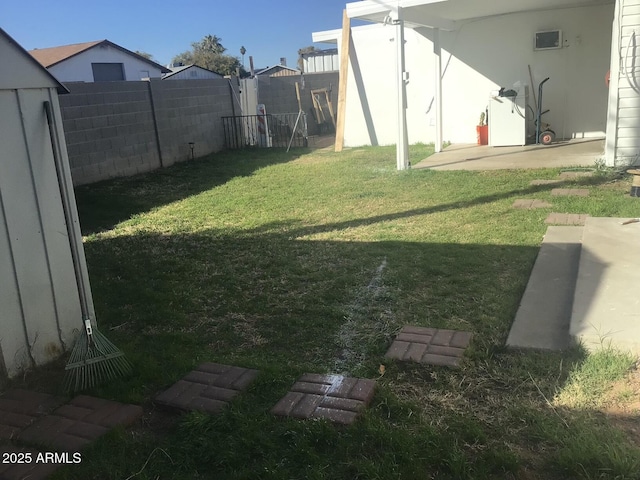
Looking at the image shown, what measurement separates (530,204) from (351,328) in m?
3.59

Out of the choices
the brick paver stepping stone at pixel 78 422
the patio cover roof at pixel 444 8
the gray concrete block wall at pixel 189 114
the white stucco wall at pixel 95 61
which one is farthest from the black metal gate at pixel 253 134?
the white stucco wall at pixel 95 61

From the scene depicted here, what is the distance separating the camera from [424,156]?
1042cm

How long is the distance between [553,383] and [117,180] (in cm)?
825

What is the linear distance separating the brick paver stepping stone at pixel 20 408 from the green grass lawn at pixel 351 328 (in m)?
0.21

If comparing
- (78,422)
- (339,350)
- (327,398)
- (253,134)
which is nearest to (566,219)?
(339,350)

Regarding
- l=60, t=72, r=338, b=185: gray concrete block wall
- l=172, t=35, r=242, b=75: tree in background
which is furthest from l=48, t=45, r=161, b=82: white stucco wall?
l=60, t=72, r=338, b=185: gray concrete block wall

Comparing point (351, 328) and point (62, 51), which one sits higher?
point (62, 51)

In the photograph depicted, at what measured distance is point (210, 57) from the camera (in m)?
48.4

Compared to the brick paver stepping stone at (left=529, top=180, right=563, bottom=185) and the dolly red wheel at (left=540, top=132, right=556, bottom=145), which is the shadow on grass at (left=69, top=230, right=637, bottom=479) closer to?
the brick paver stepping stone at (left=529, top=180, right=563, bottom=185)

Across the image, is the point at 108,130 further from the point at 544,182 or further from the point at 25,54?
the point at 544,182

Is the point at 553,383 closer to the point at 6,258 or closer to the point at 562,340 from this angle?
the point at 562,340

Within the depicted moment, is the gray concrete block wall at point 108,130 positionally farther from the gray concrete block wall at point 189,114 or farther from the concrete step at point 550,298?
the concrete step at point 550,298

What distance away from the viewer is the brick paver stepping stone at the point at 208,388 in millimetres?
2508

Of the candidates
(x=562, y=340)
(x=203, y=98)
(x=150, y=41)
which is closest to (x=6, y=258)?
(x=562, y=340)
